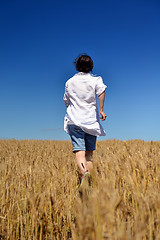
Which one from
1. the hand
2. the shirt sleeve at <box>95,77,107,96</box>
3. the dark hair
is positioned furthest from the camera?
the dark hair

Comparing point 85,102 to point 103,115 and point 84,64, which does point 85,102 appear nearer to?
point 103,115

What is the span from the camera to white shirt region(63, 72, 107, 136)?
2789mm

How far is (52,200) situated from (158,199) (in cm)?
64

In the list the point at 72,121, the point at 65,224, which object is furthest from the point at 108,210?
the point at 72,121

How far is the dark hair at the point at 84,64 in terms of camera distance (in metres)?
2.97

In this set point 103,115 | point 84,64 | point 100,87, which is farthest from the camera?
point 84,64

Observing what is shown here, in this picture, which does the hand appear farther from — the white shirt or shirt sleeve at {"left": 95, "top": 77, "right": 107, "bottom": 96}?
shirt sleeve at {"left": 95, "top": 77, "right": 107, "bottom": 96}

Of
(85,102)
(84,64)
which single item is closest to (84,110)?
(85,102)

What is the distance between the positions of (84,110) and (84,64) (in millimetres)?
659

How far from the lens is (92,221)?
2.07 feet

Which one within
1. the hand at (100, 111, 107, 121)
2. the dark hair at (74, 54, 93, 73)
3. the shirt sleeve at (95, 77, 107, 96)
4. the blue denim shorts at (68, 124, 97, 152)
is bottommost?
the blue denim shorts at (68, 124, 97, 152)

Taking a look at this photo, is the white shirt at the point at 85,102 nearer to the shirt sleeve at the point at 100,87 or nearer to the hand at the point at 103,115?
the shirt sleeve at the point at 100,87

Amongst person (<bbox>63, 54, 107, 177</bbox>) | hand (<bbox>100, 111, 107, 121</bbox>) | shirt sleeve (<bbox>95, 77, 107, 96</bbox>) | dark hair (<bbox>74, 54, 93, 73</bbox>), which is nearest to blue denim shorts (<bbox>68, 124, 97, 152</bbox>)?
person (<bbox>63, 54, 107, 177</bbox>)

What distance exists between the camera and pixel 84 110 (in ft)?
9.24
